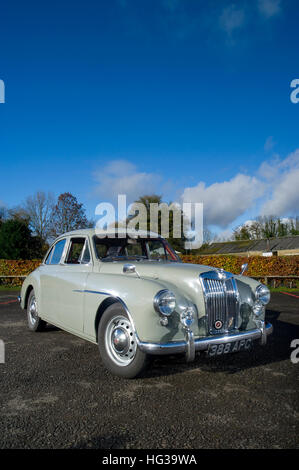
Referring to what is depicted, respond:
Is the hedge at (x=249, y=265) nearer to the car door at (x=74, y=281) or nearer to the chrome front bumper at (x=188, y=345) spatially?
the car door at (x=74, y=281)

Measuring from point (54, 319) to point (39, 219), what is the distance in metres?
33.7

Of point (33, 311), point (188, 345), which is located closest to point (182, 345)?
point (188, 345)

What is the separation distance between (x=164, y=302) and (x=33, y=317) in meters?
3.81

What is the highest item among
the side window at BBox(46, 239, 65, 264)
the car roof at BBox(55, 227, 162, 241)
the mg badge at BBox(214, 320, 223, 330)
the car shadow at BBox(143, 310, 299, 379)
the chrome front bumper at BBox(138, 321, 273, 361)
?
the car roof at BBox(55, 227, 162, 241)

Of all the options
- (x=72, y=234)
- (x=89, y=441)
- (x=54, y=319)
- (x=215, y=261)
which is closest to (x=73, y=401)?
(x=89, y=441)

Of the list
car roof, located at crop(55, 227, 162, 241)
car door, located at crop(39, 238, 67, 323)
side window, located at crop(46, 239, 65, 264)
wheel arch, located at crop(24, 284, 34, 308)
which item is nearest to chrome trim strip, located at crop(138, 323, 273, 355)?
car door, located at crop(39, 238, 67, 323)

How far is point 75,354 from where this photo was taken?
15.8 ft

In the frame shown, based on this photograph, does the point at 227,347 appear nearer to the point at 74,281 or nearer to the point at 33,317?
the point at 74,281

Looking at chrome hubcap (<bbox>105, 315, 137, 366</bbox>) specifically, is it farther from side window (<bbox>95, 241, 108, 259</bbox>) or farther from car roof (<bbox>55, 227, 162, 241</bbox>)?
car roof (<bbox>55, 227, 162, 241</bbox>)

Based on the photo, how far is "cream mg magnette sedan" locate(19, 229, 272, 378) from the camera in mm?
3496

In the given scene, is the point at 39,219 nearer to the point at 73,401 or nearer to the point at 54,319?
the point at 54,319

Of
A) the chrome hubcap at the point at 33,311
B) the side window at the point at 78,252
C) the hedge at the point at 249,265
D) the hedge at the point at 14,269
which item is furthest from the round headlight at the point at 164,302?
the hedge at the point at 14,269

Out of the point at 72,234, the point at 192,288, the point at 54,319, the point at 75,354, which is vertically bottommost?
the point at 75,354

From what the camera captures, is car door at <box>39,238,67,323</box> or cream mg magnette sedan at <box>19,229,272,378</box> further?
car door at <box>39,238,67,323</box>
